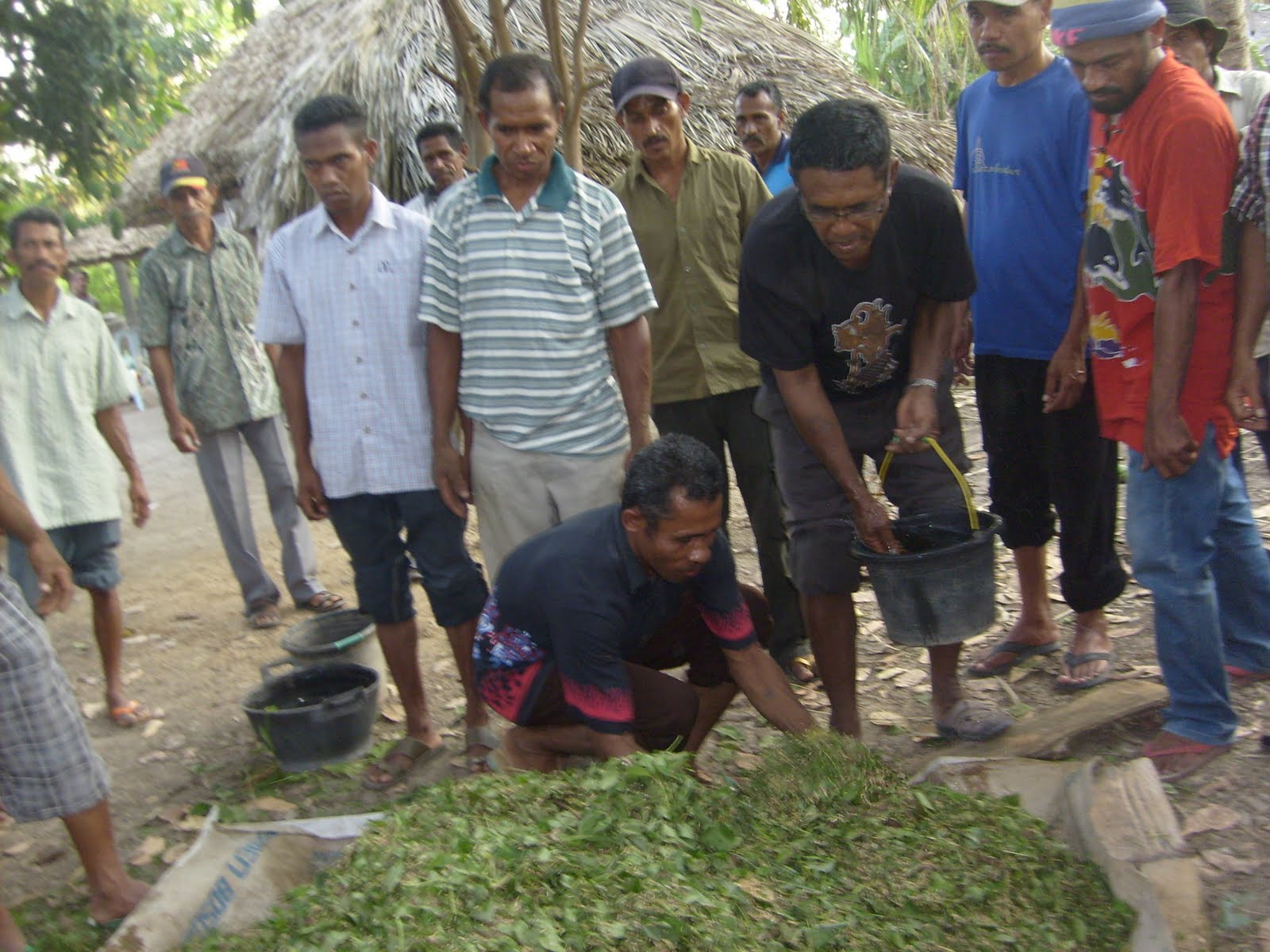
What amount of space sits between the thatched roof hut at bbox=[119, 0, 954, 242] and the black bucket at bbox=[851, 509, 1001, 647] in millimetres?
5405

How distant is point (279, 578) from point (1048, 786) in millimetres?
5269

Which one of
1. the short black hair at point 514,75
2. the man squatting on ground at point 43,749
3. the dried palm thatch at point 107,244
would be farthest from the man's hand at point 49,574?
the dried palm thatch at point 107,244

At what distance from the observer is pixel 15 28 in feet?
17.9

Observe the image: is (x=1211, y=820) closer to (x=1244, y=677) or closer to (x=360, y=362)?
(x=1244, y=677)

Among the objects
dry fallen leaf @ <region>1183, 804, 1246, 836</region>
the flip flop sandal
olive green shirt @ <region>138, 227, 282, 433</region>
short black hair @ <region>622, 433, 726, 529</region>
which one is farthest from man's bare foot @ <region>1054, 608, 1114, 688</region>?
olive green shirt @ <region>138, 227, 282, 433</region>

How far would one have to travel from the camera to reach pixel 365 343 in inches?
154

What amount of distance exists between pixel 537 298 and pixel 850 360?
101 centimetres

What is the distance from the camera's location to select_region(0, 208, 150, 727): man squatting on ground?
15.5ft

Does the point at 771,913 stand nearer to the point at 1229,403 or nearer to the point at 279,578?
the point at 1229,403

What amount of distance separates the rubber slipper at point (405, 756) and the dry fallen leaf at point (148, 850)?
2.28 feet

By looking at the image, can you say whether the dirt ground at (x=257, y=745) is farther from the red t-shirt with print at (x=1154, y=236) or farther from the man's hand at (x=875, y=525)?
the red t-shirt with print at (x=1154, y=236)

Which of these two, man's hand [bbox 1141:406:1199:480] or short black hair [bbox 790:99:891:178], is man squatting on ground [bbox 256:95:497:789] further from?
man's hand [bbox 1141:406:1199:480]

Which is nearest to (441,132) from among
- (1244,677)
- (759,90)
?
(759,90)

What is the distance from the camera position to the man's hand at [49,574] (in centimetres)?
328
